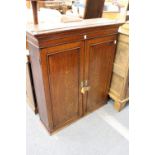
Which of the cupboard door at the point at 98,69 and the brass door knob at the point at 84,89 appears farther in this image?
the brass door knob at the point at 84,89

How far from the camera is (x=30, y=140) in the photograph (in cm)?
156

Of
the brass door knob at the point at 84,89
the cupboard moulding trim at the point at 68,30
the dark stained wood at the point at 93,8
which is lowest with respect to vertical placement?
the brass door knob at the point at 84,89

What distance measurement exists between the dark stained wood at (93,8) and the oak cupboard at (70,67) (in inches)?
6.9

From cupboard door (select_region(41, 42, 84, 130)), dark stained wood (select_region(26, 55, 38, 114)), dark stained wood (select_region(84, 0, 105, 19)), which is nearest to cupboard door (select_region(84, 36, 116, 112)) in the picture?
cupboard door (select_region(41, 42, 84, 130))

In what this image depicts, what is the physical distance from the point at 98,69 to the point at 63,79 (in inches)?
18.1

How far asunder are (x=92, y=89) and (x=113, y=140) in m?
0.60

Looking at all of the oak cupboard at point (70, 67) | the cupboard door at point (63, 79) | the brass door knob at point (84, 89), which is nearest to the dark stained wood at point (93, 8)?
the oak cupboard at point (70, 67)

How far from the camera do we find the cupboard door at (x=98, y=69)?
145 cm

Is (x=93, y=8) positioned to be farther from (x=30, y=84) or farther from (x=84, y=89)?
(x=30, y=84)

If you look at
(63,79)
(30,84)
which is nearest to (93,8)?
(63,79)

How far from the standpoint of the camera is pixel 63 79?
1.36 meters

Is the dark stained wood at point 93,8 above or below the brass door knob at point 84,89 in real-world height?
above

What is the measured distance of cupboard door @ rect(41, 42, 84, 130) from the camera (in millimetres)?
1204

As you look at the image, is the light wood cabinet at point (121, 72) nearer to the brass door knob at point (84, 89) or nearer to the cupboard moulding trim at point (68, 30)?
the cupboard moulding trim at point (68, 30)
